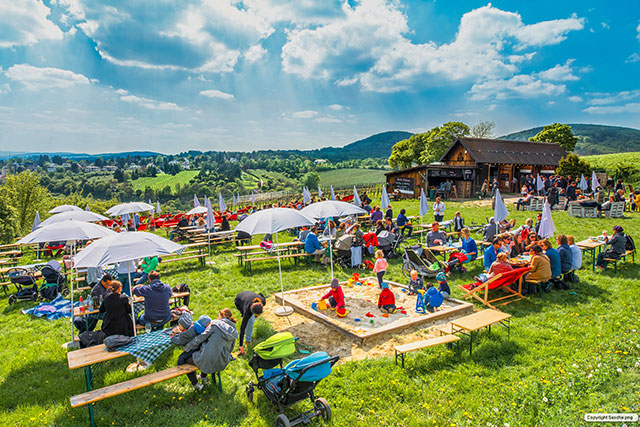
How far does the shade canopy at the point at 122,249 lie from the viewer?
5.69 metres

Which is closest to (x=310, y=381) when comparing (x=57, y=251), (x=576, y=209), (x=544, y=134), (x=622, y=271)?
(x=622, y=271)

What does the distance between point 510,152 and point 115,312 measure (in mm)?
36331

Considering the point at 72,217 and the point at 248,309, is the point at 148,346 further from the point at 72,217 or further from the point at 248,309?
the point at 72,217

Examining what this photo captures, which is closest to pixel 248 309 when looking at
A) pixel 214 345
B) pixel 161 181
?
pixel 214 345

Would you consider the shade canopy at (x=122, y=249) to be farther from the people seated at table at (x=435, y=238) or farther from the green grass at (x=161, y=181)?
the green grass at (x=161, y=181)

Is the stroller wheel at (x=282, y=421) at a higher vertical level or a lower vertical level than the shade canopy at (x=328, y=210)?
lower

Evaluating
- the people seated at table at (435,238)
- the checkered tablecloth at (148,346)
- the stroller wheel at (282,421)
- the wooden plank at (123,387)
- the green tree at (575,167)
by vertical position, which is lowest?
the stroller wheel at (282,421)

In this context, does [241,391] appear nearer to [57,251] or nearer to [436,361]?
[436,361]

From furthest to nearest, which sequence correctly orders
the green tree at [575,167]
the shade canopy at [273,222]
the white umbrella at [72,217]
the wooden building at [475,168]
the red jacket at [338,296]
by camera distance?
the wooden building at [475,168]
the green tree at [575,167]
the white umbrella at [72,217]
the red jacket at [338,296]
the shade canopy at [273,222]

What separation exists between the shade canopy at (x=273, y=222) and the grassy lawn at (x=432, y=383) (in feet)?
Result: 7.06

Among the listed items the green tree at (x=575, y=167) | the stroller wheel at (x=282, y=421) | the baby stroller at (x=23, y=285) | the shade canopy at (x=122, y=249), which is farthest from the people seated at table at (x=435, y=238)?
the green tree at (x=575, y=167)

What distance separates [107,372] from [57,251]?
48.6 ft

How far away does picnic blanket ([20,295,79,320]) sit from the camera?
892 cm

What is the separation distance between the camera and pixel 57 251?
688 inches
